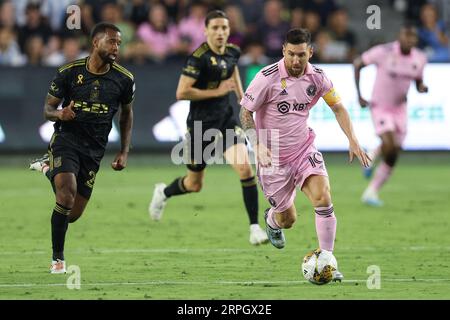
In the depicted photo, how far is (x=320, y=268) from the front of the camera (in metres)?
9.83

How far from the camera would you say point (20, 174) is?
65.9ft

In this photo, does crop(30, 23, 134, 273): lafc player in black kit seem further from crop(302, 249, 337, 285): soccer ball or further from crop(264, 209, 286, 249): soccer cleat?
crop(302, 249, 337, 285): soccer ball

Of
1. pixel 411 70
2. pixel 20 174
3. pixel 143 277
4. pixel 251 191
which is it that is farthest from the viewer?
pixel 20 174

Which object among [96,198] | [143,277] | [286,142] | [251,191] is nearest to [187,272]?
[143,277]

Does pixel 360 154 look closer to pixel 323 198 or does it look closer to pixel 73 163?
pixel 323 198

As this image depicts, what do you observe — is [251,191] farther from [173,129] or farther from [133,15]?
[133,15]

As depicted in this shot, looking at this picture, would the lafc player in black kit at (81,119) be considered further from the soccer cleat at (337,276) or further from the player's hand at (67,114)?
the soccer cleat at (337,276)

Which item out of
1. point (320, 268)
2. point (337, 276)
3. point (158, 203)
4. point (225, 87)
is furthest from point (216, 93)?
point (320, 268)

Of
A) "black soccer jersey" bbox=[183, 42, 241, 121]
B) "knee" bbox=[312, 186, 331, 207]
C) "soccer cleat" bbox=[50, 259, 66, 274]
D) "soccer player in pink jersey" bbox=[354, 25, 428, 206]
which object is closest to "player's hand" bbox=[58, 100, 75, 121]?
"soccer cleat" bbox=[50, 259, 66, 274]

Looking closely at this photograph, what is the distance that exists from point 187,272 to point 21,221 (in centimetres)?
458

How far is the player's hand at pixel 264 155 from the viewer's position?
9992 mm

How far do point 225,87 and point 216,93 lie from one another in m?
0.15

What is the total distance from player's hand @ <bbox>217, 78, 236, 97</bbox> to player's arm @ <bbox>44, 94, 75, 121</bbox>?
3.08 meters

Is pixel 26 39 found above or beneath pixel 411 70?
above
